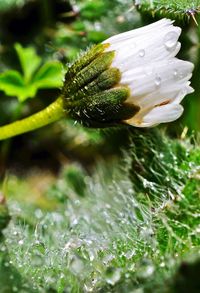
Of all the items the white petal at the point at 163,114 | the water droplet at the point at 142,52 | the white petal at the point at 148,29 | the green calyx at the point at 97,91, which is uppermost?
the white petal at the point at 148,29

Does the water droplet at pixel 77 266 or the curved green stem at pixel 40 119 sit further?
the curved green stem at pixel 40 119

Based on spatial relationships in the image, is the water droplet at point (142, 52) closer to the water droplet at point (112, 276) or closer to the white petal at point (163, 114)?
the white petal at point (163, 114)

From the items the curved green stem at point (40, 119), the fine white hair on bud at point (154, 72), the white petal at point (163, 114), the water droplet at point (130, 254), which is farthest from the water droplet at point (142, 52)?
the water droplet at point (130, 254)

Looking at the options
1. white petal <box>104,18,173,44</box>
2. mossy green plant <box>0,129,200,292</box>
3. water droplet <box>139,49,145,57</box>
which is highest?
white petal <box>104,18,173,44</box>

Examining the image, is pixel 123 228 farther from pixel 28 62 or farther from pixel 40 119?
pixel 28 62

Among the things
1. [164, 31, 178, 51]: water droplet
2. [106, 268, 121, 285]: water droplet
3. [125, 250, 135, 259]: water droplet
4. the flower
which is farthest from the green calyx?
[106, 268, 121, 285]: water droplet

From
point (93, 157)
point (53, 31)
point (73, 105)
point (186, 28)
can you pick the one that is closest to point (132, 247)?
point (73, 105)

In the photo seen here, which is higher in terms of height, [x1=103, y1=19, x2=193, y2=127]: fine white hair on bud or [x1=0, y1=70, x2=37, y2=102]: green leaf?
[x1=103, y1=19, x2=193, y2=127]: fine white hair on bud

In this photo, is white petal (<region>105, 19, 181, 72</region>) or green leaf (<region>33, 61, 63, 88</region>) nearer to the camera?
white petal (<region>105, 19, 181, 72</region>)

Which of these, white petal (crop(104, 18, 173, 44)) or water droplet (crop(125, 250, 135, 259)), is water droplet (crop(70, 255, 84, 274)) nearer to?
water droplet (crop(125, 250, 135, 259))
